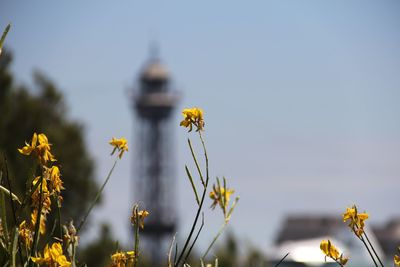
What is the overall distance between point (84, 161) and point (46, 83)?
233 cm

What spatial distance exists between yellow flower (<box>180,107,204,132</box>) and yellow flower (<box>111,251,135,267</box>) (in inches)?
14.3

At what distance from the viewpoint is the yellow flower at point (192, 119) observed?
2717 millimetres

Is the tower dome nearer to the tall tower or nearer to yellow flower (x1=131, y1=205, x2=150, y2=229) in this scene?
the tall tower

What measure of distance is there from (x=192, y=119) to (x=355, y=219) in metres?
0.52

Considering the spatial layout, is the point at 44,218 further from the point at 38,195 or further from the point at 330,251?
the point at 330,251

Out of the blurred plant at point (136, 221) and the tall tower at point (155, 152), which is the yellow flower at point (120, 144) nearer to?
the blurred plant at point (136, 221)

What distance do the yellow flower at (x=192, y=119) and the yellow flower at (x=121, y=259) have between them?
36cm

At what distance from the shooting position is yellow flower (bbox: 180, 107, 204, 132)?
107 inches

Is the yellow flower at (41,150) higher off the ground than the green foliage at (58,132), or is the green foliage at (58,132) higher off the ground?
the green foliage at (58,132)

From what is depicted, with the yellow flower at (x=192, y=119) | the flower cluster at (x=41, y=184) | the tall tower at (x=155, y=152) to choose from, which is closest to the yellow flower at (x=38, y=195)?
the flower cluster at (x=41, y=184)

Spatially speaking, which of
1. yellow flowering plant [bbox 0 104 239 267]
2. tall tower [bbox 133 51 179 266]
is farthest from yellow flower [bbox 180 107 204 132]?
tall tower [bbox 133 51 179 266]

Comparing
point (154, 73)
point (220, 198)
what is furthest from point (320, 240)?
point (154, 73)

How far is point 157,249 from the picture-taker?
263 ft

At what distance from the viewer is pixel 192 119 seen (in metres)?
2.73
